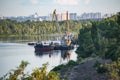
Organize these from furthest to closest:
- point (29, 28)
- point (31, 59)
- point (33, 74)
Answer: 1. point (29, 28)
2. point (31, 59)
3. point (33, 74)

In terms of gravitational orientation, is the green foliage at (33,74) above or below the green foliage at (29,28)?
above

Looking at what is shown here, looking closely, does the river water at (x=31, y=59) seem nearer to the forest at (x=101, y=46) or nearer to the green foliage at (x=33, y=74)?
the forest at (x=101, y=46)

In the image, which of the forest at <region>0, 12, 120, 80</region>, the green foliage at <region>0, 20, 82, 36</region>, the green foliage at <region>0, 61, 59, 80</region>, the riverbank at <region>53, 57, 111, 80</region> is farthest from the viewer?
the green foliage at <region>0, 20, 82, 36</region>

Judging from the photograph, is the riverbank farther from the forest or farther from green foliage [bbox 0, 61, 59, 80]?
green foliage [bbox 0, 61, 59, 80]

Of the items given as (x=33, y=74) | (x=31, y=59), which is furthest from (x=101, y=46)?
(x=33, y=74)

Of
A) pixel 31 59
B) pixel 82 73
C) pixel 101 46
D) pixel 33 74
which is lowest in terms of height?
pixel 31 59

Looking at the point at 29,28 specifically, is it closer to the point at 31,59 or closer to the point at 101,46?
the point at 31,59

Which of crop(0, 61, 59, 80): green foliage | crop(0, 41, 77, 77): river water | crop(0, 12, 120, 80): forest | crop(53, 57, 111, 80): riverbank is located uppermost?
crop(0, 61, 59, 80): green foliage

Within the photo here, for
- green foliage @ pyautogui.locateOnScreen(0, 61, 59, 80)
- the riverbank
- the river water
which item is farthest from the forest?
the river water

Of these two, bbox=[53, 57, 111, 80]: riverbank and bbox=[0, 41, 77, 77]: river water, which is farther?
bbox=[0, 41, 77, 77]: river water

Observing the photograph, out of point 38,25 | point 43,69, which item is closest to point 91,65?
point 43,69

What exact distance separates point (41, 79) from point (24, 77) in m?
0.59

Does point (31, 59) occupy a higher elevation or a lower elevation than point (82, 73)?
lower

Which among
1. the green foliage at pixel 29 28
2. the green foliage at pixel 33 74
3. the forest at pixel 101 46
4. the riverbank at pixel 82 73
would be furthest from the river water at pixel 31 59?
the green foliage at pixel 29 28
